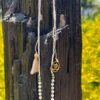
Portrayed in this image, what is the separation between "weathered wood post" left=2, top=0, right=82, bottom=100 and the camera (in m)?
1.58

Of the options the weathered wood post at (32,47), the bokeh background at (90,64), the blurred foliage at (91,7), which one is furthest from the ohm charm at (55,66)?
the blurred foliage at (91,7)

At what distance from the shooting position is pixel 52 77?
1568 mm

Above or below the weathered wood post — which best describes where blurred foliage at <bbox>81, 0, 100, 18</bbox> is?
above

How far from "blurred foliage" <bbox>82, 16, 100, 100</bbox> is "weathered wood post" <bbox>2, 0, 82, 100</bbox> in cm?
180

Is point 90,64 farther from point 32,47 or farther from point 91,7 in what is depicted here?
point 91,7

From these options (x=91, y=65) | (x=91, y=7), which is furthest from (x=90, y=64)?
(x=91, y=7)

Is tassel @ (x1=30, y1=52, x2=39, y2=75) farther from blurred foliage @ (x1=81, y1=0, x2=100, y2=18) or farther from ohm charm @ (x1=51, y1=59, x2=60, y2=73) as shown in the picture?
blurred foliage @ (x1=81, y1=0, x2=100, y2=18)

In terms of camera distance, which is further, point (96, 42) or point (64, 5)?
point (96, 42)

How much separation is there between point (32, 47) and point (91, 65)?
216cm

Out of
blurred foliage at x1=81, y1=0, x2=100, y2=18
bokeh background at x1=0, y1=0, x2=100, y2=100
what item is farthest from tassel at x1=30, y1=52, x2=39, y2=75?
blurred foliage at x1=81, y1=0, x2=100, y2=18

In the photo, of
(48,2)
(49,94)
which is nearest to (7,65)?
(49,94)

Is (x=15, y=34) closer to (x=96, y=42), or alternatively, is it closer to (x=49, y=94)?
(x=49, y=94)

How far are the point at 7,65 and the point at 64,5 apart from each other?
33cm

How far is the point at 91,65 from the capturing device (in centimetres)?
370
